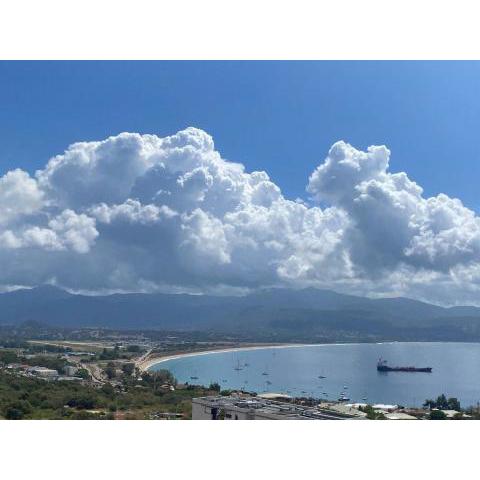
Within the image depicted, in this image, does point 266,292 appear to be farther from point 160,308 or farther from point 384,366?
point 384,366

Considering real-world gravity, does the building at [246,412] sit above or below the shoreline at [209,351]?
above

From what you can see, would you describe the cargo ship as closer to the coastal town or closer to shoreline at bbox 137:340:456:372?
shoreline at bbox 137:340:456:372

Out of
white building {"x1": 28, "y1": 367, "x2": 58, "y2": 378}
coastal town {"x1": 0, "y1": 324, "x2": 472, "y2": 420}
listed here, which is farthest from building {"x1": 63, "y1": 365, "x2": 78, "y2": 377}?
white building {"x1": 28, "y1": 367, "x2": 58, "y2": 378}

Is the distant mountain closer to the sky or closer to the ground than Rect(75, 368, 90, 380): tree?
closer to the sky

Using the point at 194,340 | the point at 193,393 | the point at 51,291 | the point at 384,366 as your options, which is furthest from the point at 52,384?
the point at 51,291

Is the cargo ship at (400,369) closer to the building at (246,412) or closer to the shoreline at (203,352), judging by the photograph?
the shoreline at (203,352)

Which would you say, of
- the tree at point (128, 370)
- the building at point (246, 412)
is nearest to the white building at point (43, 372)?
the tree at point (128, 370)

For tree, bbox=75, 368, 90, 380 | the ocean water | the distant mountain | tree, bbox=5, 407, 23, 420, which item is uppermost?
the distant mountain
